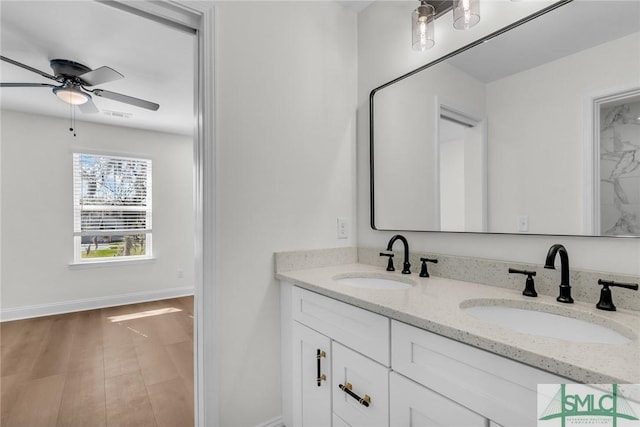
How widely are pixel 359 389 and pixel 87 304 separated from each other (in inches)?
168

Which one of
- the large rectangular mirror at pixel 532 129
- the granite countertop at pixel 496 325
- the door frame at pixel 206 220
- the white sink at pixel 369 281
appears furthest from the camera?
the white sink at pixel 369 281

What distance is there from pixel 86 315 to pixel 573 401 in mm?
4636

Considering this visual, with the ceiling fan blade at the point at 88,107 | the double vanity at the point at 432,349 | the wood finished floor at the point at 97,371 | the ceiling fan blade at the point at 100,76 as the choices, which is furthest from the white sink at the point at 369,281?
the ceiling fan blade at the point at 88,107

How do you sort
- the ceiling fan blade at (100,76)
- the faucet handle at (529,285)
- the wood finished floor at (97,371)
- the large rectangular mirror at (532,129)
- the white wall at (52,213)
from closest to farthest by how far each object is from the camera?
the large rectangular mirror at (532,129)
the faucet handle at (529,285)
the wood finished floor at (97,371)
the ceiling fan blade at (100,76)
the white wall at (52,213)

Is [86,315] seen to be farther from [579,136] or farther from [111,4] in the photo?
[579,136]

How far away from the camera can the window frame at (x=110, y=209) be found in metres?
3.93

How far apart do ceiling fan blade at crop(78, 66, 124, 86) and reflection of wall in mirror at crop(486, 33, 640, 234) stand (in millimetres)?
2402

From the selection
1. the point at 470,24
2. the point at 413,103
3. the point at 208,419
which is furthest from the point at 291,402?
the point at 470,24

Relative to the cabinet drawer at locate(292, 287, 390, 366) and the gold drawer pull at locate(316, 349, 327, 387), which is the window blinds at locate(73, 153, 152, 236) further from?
the gold drawer pull at locate(316, 349, 327, 387)

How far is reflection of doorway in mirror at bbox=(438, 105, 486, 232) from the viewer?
1.35 metres

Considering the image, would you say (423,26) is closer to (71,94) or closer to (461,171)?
(461,171)

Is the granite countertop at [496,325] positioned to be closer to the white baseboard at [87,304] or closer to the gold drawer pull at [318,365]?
the gold drawer pull at [318,365]

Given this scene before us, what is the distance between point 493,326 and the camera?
2.63ft

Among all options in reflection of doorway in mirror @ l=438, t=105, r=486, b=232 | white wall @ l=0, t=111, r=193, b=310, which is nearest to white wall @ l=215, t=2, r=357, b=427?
reflection of doorway in mirror @ l=438, t=105, r=486, b=232
